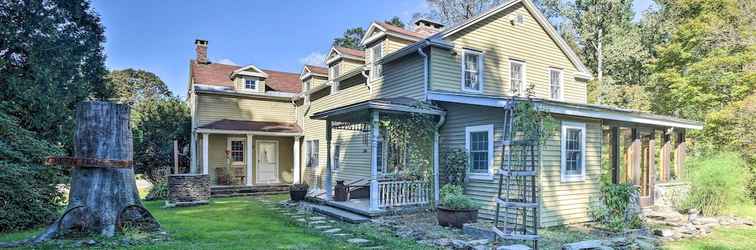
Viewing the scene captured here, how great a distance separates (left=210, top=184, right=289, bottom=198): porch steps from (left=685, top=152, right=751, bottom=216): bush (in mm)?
13370

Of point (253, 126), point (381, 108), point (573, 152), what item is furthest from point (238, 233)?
point (253, 126)

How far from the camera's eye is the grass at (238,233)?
6.27 m

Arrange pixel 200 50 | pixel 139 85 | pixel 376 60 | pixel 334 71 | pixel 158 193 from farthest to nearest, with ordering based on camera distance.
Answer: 1. pixel 139 85
2. pixel 200 50
3. pixel 334 71
4. pixel 158 193
5. pixel 376 60

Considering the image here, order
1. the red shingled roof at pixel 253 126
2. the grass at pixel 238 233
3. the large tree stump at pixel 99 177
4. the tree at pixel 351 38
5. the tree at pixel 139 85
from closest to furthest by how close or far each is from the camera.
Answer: the large tree stump at pixel 99 177
the grass at pixel 238 233
the red shingled roof at pixel 253 126
the tree at pixel 351 38
the tree at pixel 139 85

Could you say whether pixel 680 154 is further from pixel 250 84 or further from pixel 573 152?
pixel 250 84

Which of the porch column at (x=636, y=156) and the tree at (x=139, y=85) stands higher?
the tree at (x=139, y=85)

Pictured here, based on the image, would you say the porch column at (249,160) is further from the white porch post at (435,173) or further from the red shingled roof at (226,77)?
the white porch post at (435,173)

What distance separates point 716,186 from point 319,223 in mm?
9435

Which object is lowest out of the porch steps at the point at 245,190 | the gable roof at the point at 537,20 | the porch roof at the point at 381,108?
the porch steps at the point at 245,190

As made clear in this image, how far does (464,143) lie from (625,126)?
4.27 meters

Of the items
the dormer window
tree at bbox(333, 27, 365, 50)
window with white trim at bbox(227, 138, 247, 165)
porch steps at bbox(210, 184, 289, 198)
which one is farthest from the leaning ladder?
tree at bbox(333, 27, 365, 50)

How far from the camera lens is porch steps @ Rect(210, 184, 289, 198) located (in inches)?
587

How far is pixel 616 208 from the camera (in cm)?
827

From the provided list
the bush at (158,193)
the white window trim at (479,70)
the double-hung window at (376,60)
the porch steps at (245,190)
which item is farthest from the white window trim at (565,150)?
the bush at (158,193)
